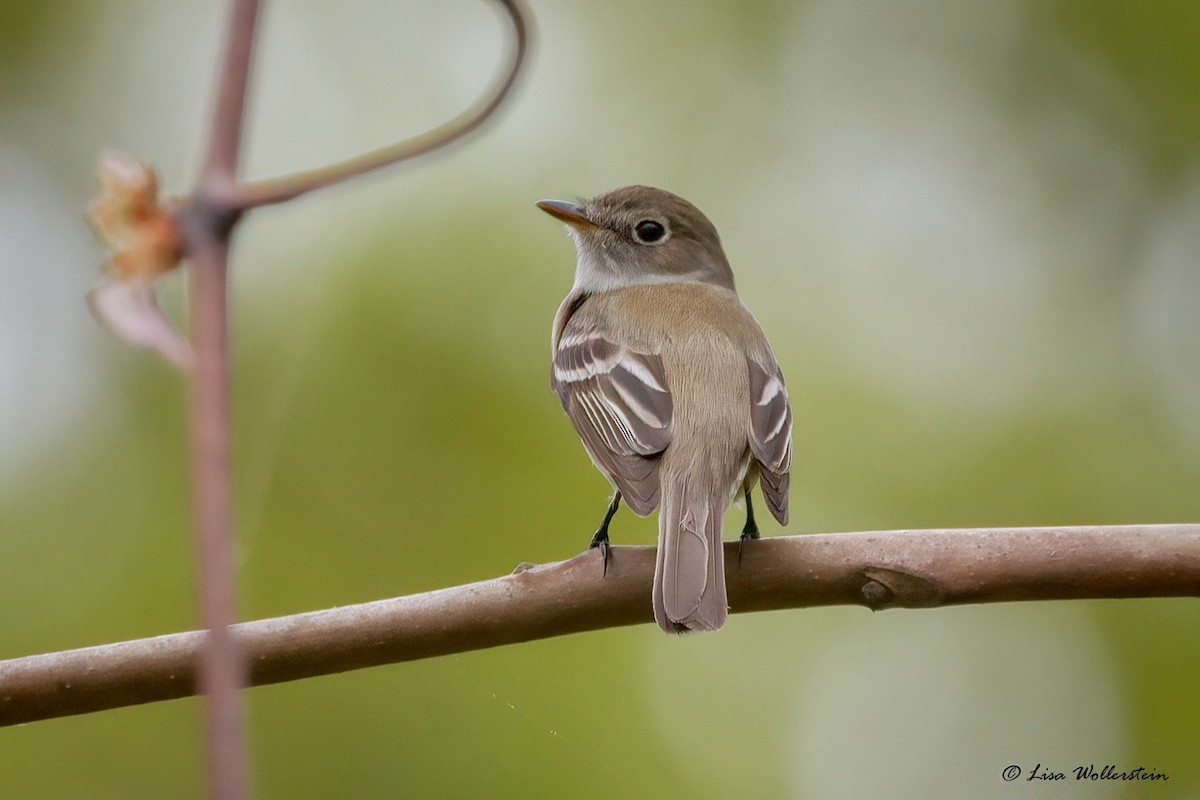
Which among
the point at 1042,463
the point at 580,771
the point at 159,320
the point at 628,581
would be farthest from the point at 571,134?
the point at 159,320

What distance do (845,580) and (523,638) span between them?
0.73 metres

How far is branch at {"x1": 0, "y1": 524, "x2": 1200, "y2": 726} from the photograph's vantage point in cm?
244

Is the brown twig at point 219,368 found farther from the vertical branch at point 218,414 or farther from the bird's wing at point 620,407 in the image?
the bird's wing at point 620,407

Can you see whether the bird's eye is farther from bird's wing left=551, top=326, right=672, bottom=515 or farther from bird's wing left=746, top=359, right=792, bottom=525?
bird's wing left=746, top=359, right=792, bottom=525

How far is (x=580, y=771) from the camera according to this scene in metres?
4.75

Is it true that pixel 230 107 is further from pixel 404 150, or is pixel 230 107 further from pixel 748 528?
pixel 748 528

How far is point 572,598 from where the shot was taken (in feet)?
9.33

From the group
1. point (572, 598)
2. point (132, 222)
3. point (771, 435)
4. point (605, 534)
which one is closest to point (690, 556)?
point (572, 598)

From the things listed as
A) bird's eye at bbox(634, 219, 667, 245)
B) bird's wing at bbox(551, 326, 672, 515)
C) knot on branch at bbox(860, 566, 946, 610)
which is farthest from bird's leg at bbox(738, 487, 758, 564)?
bird's eye at bbox(634, 219, 667, 245)

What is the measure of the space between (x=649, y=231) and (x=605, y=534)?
221 cm

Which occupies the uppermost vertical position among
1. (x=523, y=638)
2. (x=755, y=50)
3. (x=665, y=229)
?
(x=755, y=50)

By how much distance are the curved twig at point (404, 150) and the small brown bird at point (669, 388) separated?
2.16 meters

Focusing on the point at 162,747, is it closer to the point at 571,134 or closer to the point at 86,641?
the point at 86,641

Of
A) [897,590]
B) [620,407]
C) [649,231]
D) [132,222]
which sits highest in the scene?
[649,231]
